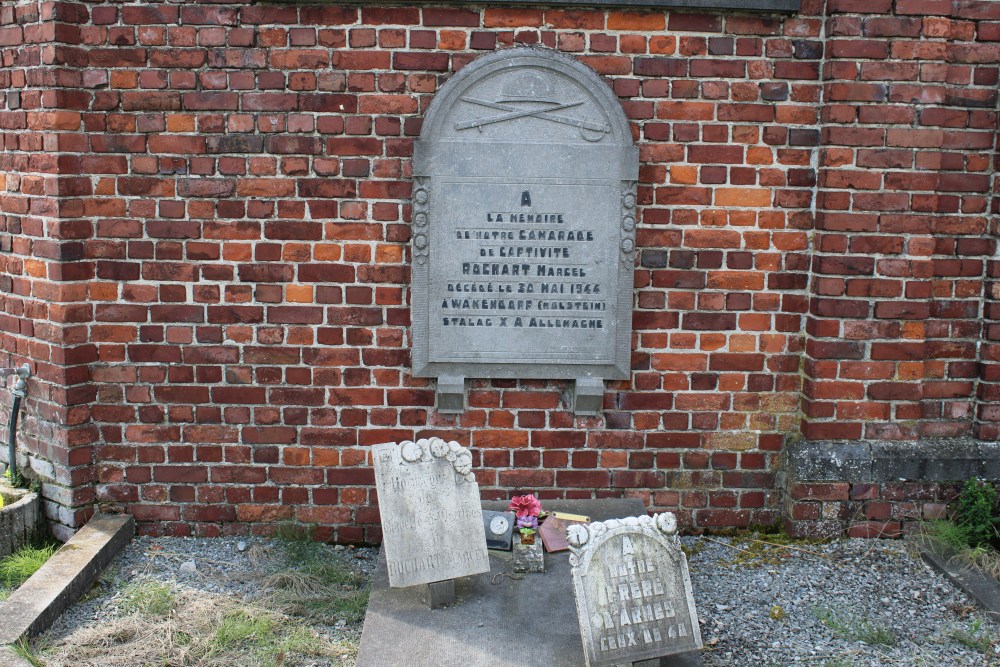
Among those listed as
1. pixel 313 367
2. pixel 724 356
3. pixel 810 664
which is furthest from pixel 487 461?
pixel 810 664

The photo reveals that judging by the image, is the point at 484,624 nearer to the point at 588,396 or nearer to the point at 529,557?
the point at 529,557

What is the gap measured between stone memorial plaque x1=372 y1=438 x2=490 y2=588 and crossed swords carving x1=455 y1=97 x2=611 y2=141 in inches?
56.3

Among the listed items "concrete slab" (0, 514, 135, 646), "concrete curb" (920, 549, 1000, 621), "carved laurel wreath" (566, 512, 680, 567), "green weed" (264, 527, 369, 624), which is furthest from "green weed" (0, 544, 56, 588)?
"concrete curb" (920, 549, 1000, 621)

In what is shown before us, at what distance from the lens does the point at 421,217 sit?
12.9 ft

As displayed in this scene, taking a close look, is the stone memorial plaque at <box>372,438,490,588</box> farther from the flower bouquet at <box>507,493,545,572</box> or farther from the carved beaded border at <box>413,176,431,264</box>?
the carved beaded border at <box>413,176,431,264</box>

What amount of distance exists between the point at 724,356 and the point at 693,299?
0.30m

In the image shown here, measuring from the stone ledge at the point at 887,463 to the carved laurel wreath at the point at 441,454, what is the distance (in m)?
1.64

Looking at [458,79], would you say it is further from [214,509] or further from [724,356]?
[214,509]

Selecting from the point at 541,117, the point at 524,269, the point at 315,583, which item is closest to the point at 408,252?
the point at 524,269

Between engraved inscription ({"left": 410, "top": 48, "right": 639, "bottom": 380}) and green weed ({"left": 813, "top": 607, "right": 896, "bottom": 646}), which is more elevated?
engraved inscription ({"left": 410, "top": 48, "right": 639, "bottom": 380})

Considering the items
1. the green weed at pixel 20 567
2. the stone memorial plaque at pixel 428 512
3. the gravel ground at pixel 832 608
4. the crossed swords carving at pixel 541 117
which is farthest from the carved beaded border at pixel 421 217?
the green weed at pixel 20 567

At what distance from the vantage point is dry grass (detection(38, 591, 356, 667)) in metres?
3.18

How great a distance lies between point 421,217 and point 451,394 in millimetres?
804

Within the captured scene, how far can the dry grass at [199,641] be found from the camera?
3.18 m
